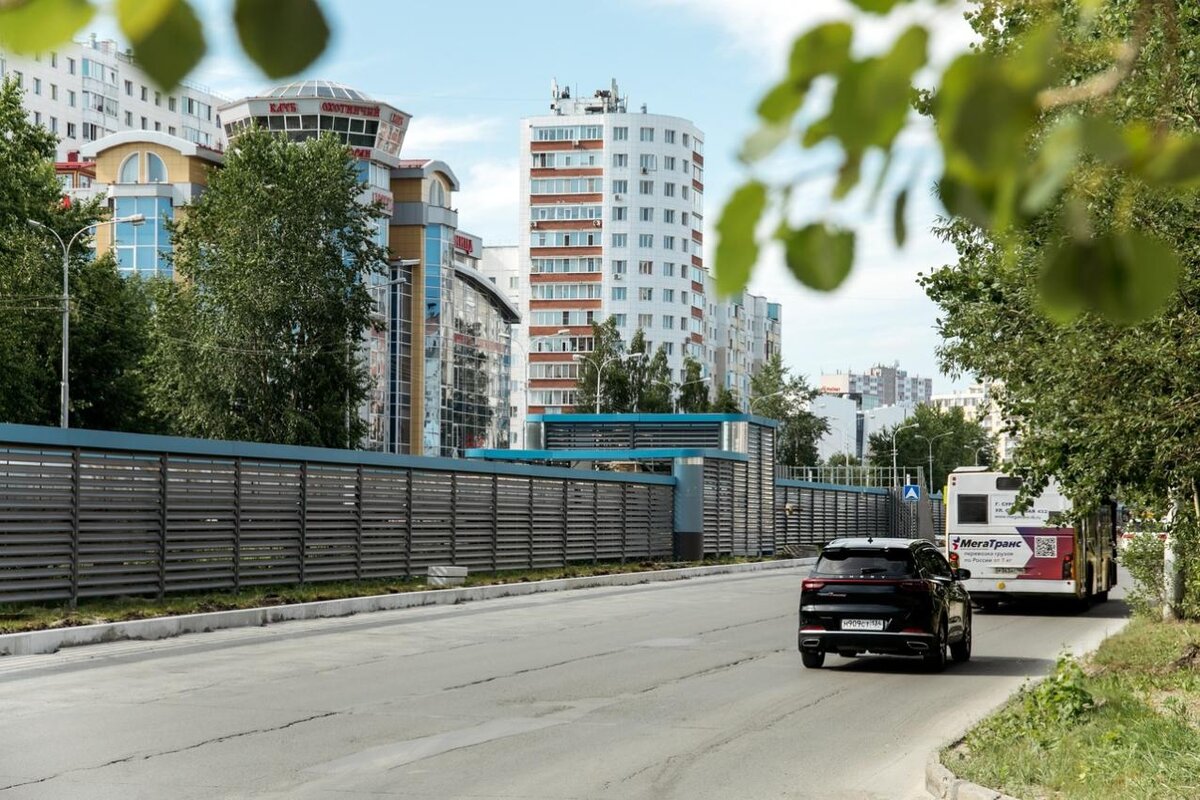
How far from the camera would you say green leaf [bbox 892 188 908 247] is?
1749 millimetres

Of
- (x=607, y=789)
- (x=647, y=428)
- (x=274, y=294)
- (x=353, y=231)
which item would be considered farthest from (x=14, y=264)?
(x=607, y=789)

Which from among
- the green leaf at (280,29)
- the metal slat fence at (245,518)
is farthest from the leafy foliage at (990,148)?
the metal slat fence at (245,518)

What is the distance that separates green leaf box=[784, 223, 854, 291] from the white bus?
89.6 feet

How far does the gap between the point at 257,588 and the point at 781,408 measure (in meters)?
98.6

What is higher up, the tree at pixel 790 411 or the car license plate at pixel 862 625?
the tree at pixel 790 411

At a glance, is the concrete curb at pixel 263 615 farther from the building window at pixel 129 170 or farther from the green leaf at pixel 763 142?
the building window at pixel 129 170

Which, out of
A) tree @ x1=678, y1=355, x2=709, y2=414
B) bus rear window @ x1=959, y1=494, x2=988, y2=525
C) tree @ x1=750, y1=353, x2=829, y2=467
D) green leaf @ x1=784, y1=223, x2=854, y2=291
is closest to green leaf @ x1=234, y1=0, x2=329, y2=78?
green leaf @ x1=784, y1=223, x2=854, y2=291

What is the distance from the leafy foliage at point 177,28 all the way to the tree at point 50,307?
161 ft

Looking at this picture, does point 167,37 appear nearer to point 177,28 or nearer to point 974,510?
point 177,28

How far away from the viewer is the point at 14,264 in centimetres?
5469

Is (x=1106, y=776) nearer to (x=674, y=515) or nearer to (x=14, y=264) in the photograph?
(x=674, y=515)

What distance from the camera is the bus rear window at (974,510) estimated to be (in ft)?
97.3

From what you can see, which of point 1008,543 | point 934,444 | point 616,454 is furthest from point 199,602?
point 934,444

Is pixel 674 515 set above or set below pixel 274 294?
below
